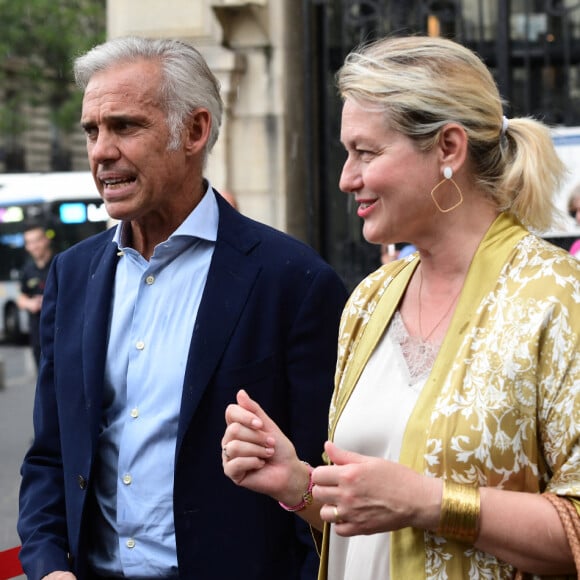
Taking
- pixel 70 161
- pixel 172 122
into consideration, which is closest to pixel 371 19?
pixel 172 122

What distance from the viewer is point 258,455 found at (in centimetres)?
231

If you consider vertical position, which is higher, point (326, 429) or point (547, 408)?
point (547, 408)

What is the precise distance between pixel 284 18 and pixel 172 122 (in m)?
5.29

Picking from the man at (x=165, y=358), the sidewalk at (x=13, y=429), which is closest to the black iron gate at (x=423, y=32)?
the sidewalk at (x=13, y=429)

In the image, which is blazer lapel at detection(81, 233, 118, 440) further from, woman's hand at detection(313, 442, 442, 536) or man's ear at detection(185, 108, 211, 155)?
woman's hand at detection(313, 442, 442, 536)

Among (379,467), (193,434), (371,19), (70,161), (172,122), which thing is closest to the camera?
(379,467)

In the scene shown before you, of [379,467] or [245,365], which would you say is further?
[245,365]

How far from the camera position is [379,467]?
205 centimetres

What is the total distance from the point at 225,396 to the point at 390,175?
2.35 feet

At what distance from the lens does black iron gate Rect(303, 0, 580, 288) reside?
755 cm

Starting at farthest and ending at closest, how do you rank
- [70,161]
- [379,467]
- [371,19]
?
[70,161], [371,19], [379,467]

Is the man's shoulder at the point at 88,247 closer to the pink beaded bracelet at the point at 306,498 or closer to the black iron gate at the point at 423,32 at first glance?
the pink beaded bracelet at the point at 306,498

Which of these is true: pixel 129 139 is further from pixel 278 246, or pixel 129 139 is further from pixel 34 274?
pixel 34 274

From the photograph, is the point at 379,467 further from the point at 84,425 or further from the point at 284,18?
the point at 284,18
